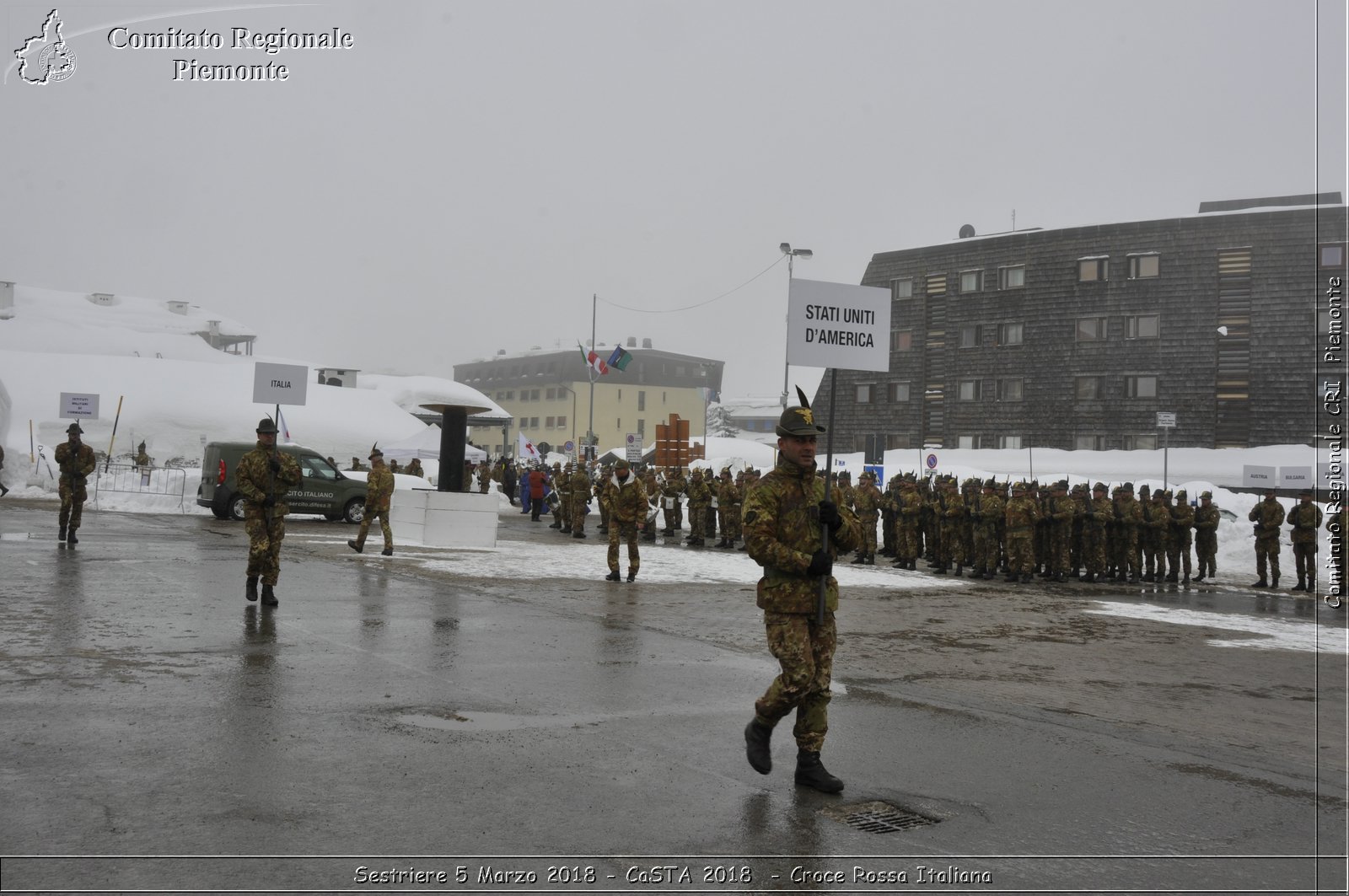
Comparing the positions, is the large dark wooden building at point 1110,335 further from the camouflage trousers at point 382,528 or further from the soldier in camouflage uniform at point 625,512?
the camouflage trousers at point 382,528

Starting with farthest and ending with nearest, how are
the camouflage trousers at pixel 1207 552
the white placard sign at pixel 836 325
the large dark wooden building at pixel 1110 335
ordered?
the large dark wooden building at pixel 1110 335
the camouflage trousers at pixel 1207 552
the white placard sign at pixel 836 325

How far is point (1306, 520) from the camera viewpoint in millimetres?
21547

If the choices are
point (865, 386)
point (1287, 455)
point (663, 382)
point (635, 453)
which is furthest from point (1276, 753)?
point (663, 382)

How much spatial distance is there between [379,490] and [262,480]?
695 centimetres

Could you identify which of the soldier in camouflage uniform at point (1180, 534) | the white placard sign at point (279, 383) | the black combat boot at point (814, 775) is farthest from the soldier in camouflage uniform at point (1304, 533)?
the white placard sign at point (279, 383)

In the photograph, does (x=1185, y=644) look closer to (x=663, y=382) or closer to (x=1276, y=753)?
(x=1276, y=753)

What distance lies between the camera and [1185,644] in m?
13.0

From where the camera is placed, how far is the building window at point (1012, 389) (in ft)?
173

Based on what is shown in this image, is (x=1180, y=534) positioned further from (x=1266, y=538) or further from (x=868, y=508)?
(x=868, y=508)

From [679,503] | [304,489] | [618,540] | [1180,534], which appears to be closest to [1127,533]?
[1180,534]

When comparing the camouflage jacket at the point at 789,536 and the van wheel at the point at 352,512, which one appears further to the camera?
the van wheel at the point at 352,512

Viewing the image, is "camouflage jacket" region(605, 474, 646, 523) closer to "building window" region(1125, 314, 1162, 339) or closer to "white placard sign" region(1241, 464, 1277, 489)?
"white placard sign" region(1241, 464, 1277, 489)

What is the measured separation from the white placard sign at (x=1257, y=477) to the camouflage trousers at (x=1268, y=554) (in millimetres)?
3758

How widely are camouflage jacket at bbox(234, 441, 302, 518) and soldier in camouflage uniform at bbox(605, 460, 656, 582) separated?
5.46 meters
